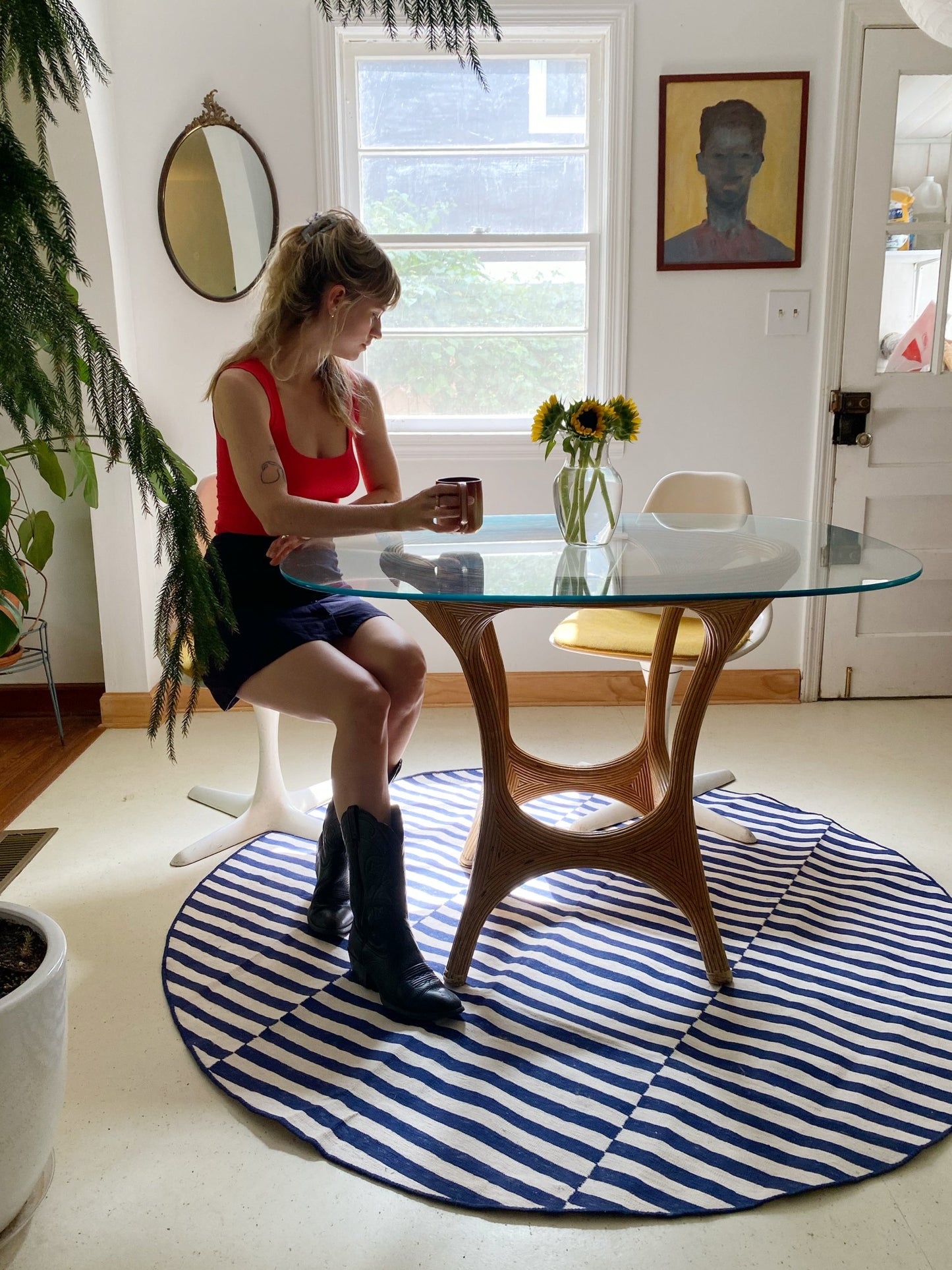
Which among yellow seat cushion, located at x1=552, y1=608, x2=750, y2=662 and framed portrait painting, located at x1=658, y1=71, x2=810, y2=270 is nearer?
yellow seat cushion, located at x1=552, y1=608, x2=750, y2=662

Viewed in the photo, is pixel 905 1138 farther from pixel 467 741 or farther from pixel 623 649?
pixel 467 741

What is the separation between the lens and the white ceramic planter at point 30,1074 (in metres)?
1.21

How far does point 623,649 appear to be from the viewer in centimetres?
237

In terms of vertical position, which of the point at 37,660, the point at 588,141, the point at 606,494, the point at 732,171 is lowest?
the point at 37,660

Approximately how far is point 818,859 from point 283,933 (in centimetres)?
120

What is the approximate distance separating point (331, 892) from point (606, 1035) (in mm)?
626

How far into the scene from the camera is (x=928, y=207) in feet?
10.5

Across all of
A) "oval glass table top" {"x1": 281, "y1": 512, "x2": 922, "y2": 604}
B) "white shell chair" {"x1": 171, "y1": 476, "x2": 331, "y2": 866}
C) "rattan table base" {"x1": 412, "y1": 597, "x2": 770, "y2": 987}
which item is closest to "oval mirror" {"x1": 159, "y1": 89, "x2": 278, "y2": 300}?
"white shell chair" {"x1": 171, "y1": 476, "x2": 331, "y2": 866}

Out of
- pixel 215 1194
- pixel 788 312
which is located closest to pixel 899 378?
pixel 788 312

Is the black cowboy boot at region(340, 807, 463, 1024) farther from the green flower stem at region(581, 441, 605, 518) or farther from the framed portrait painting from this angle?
the framed portrait painting

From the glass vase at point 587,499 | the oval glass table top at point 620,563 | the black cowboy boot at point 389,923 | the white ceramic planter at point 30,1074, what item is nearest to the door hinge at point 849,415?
the oval glass table top at point 620,563

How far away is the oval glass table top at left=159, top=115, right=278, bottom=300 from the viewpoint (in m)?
3.10

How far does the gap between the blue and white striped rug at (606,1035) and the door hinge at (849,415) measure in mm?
1504

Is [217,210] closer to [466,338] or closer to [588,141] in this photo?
[466,338]
